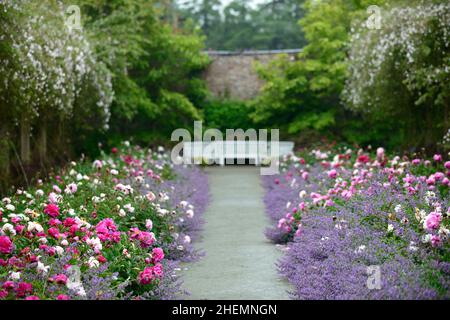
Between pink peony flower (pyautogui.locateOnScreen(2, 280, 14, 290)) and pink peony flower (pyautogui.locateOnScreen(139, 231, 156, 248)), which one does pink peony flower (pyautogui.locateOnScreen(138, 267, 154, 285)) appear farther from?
pink peony flower (pyautogui.locateOnScreen(2, 280, 14, 290))

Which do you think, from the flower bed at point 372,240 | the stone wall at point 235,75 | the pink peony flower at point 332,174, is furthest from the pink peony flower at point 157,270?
the stone wall at point 235,75

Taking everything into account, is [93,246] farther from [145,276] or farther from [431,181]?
[431,181]

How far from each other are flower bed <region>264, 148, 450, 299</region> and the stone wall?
37.8 ft

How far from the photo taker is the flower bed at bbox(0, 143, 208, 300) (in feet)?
13.3

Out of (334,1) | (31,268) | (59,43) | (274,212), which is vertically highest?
(334,1)

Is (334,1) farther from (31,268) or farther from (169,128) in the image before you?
(31,268)

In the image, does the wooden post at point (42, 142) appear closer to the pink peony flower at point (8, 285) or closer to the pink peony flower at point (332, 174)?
the pink peony flower at point (332, 174)

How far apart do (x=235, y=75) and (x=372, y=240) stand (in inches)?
580

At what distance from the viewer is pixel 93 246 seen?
4.73 meters

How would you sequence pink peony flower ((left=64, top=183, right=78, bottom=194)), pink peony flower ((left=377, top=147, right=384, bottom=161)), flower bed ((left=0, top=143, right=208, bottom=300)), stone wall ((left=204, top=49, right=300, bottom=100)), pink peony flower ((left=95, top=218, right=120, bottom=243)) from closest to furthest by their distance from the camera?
flower bed ((left=0, top=143, right=208, bottom=300)) → pink peony flower ((left=95, top=218, right=120, bottom=243)) → pink peony flower ((left=64, top=183, right=78, bottom=194)) → pink peony flower ((left=377, top=147, right=384, bottom=161)) → stone wall ((left=204, top=49, right=300, bottom=100))

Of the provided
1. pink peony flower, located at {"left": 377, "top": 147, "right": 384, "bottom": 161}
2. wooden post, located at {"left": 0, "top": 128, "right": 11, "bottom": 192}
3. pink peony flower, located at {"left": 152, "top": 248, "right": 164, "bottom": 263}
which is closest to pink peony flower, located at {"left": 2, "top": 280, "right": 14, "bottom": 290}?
pink peony flower, located at {"left": 152, "top": 248, "right": 164, "bottom": 263}

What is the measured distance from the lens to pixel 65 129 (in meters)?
12.8
